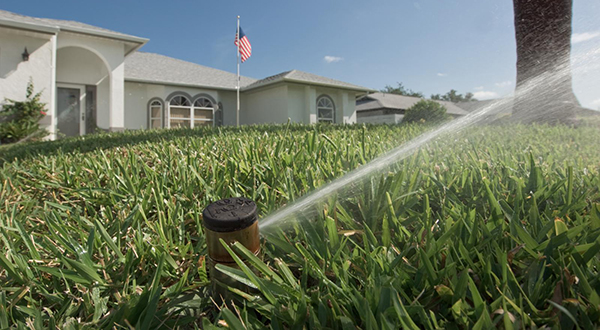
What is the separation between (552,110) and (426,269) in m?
7.42

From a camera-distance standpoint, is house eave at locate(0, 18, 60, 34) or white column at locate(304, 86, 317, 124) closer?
house eave at locate(0, 18, 60, 34)

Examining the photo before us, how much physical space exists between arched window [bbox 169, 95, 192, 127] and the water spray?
1572cm

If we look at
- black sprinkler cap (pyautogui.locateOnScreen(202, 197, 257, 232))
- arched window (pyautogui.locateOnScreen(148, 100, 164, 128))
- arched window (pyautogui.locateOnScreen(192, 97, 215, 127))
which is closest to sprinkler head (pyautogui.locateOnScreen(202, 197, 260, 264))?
black sprinkler cap (pyautogui.locateOnScreen(202, 197, 257, 232))

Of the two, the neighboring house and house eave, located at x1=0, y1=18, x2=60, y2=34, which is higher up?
the neighboring house

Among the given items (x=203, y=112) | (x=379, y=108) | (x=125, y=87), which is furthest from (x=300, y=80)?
(x=379, y=108)

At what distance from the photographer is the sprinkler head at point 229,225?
2.49 ft

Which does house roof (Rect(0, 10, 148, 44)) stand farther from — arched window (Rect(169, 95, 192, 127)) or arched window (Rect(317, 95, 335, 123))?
arched window (Rect(317, 95, 335, 123))

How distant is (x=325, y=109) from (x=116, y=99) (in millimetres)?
10287

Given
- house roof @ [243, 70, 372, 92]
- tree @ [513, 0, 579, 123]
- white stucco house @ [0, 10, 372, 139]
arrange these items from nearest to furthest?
1. tree @ [513, 0, 579, 123]
2. white stucco house @ [0, 10, 372, 139]
3. house roof @ [243, 70, 372, 92]

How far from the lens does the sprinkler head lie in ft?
2.49

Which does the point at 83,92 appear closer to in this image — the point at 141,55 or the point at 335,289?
the point at 141,55

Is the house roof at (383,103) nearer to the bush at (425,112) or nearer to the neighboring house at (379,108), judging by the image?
the neighboring house at (379,108)

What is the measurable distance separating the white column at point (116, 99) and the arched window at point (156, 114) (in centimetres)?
269

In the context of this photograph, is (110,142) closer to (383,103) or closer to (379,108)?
(379,108)
